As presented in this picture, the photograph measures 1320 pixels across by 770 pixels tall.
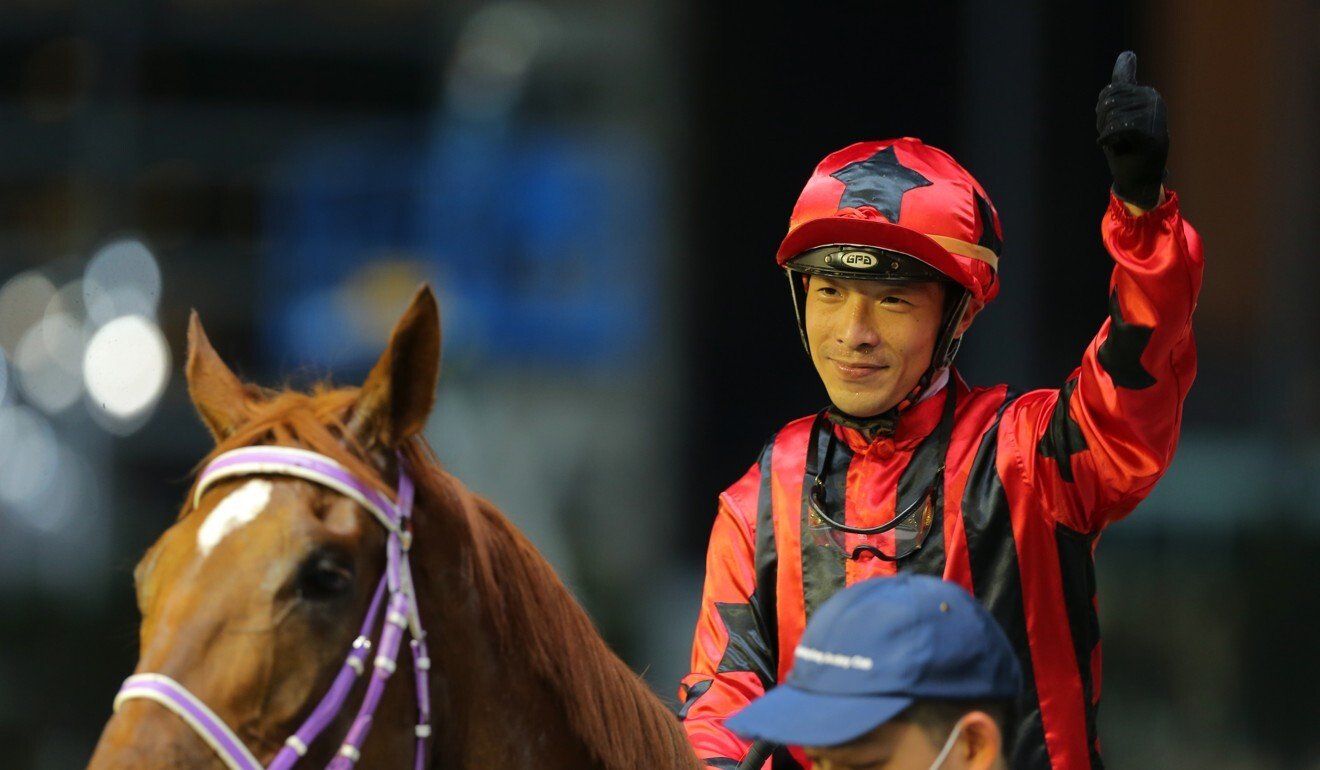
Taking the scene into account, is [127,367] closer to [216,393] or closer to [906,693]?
[216,393]

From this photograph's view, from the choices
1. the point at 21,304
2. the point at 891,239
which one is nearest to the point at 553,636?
the point at 891,239

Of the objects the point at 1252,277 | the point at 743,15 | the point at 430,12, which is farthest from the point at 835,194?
the point at 430,12

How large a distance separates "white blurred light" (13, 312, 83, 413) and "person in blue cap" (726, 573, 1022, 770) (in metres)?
7.05

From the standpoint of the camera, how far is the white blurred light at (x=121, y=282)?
841 centimetres

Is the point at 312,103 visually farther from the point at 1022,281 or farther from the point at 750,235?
the point at 1022,281

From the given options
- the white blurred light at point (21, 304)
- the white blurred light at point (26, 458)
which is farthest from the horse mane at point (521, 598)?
the white blurred light at point (21, 304)

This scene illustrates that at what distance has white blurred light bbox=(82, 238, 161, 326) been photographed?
27.6 ft

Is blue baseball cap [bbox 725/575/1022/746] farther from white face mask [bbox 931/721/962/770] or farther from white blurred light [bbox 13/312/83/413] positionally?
white blurred light [bbox 13/312/83/413]

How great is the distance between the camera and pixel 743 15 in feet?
29.9

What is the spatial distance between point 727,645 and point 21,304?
6.88 meters

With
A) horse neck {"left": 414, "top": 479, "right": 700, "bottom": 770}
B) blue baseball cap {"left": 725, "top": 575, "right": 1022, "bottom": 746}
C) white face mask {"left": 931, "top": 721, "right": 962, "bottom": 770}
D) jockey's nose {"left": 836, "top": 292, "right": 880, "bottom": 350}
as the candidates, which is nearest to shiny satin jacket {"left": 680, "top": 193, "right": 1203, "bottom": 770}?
jockey's nose {"left": 836, "top": 292, "right": 880, "bottom": 350}

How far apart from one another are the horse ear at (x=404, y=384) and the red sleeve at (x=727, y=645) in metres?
0.65

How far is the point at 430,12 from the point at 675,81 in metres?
1.37

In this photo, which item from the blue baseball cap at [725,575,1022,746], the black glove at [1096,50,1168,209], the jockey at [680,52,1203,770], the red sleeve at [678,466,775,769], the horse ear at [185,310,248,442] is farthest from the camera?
the red sleeve at [678,466,775,769]
